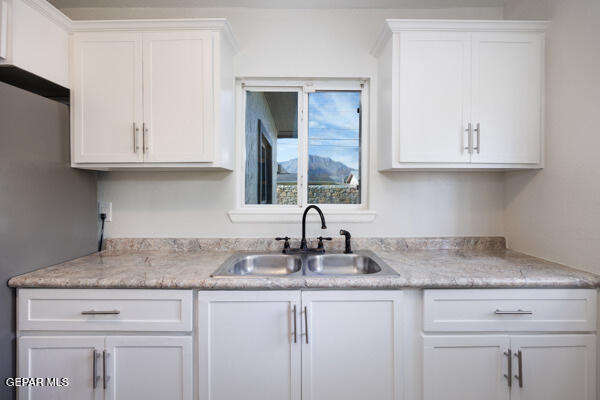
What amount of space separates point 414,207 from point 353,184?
43 cm

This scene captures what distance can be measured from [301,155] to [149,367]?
4.71 feet

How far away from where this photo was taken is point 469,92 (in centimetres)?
162

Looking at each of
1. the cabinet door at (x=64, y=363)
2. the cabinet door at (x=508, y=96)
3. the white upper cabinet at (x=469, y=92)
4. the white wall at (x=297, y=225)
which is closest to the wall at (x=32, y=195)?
the cabinet door at (x=64, y=363)

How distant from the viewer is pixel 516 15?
6.07 ft

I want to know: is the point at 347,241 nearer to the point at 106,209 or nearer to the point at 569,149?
the point at 569,149

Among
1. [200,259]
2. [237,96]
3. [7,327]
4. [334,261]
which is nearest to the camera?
[7,327]

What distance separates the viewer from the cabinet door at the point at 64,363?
1287 millimetres

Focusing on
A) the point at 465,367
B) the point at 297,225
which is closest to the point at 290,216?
the point at 297,225

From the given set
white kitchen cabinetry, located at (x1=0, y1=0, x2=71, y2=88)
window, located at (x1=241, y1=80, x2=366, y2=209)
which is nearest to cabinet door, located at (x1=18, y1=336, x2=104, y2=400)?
window, located at (x1=241, y1=80, x2=366, y2=209)

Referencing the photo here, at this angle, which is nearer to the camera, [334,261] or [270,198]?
[334,261]

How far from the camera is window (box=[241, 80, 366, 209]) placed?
2.00 meters

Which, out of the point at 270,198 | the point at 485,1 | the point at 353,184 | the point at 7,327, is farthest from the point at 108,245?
the point at 485,1

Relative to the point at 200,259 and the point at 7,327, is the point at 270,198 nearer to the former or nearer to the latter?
the point at 200,259

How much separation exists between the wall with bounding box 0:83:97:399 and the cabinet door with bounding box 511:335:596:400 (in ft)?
7.34
